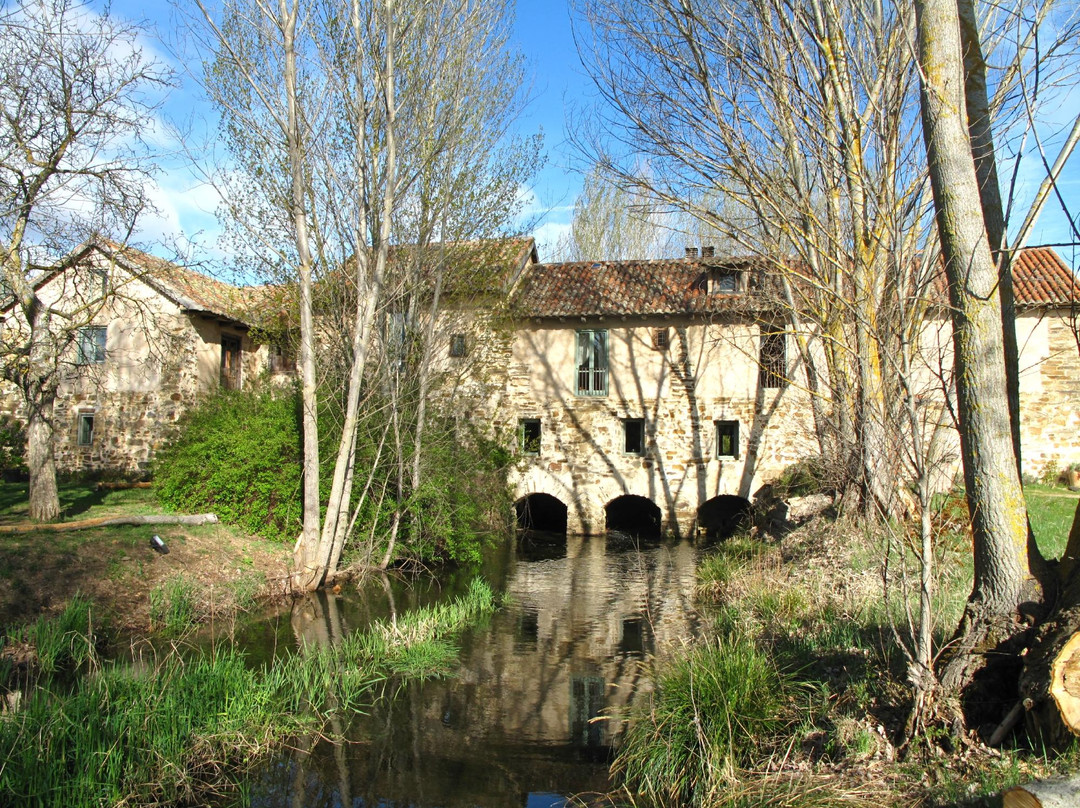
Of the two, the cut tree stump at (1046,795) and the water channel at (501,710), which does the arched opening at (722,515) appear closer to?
the water channel at (501,710)

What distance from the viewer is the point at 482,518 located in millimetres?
15398

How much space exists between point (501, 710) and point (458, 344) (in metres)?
11.1

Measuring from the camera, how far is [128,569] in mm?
9516

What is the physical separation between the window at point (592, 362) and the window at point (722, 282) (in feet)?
9.05

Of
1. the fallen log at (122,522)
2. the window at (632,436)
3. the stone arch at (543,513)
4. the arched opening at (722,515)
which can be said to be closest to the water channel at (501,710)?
the fallen log at (122,522)

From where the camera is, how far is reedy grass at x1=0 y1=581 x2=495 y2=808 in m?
4.49

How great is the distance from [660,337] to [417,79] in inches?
354

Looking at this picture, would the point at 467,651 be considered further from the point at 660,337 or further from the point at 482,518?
the point at 660,337

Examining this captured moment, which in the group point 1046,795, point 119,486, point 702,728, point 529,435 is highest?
point 529,435

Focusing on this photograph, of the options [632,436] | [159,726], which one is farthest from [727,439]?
[159,726]

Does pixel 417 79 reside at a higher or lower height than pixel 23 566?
higher

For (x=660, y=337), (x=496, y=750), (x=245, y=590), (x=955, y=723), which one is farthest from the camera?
(x=660, y=337)

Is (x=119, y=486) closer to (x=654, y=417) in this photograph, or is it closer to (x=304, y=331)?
(x=304, y=331)

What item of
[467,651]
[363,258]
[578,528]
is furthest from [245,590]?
[578,528]
